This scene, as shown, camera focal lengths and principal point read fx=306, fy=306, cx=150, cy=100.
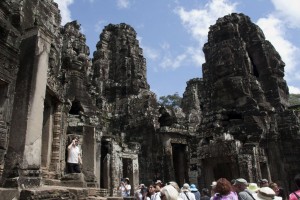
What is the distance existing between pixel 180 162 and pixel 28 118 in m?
17.9

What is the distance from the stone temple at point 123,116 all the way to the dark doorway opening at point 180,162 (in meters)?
0.08

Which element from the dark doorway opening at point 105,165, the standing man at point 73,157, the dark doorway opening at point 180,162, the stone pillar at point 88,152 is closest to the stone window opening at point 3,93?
the standing man at point 73,157

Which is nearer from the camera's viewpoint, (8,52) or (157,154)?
(8,52)

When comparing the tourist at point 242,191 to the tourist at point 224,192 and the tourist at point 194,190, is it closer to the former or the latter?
the tourist at point 224,192

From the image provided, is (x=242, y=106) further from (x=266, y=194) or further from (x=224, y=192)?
(x=224, y=192)

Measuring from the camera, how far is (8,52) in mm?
8000

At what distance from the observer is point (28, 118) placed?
6031 mm

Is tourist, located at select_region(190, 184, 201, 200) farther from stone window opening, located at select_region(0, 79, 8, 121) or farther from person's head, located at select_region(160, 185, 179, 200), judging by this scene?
stone window opening, located at select_region(0, 79, 8, 121)

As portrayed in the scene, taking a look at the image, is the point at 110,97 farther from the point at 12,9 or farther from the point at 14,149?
the point at 14,149

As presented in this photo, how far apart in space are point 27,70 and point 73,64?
9.23m

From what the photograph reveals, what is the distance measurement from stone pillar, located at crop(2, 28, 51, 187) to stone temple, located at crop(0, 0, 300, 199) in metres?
0.02

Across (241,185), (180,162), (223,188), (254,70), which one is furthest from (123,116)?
(223,188)

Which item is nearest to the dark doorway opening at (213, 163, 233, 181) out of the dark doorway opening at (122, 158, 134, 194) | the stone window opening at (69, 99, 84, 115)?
the dark doorway opening at (122, 158, 134, 194)

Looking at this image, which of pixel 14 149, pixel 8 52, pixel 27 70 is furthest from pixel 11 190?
pixel 8 52
